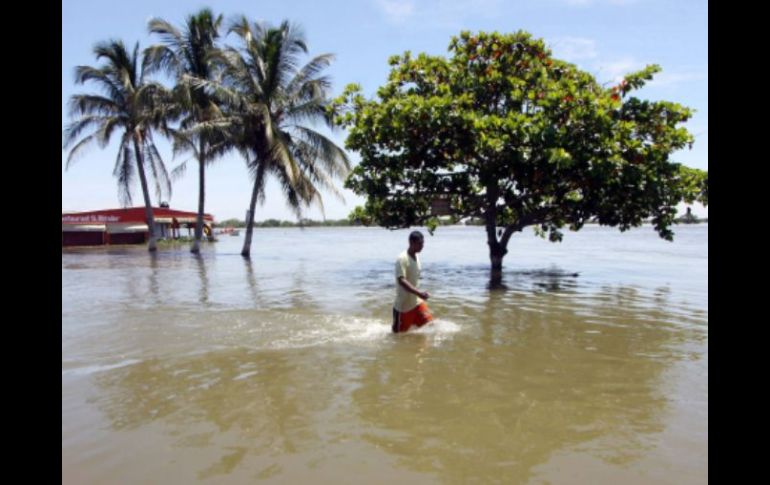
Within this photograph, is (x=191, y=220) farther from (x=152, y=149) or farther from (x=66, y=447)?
(x=66, y=447)

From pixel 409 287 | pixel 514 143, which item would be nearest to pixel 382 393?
pixel 409 287

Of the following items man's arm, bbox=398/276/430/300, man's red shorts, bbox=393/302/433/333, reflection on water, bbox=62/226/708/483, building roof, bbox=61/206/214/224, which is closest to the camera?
reflection on water, bbox=62/226/708/483

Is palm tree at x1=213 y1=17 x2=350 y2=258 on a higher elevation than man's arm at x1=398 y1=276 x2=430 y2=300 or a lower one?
higher

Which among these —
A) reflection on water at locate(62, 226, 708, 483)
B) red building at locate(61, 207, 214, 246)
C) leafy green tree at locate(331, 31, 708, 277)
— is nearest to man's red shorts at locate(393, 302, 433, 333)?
reflection on water at locate(62, 226, 708, 483)

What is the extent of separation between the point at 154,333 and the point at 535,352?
6.00 meters

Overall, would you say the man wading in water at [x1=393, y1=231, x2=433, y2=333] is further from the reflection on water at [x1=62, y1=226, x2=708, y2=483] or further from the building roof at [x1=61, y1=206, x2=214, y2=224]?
the building roof at [x1=61, y1=206, x2=214, y2=224]

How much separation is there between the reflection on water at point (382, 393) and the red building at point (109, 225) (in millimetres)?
30116

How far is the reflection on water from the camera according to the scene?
371cm

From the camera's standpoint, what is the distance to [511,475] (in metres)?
3.51

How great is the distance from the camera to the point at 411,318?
783 centimetres

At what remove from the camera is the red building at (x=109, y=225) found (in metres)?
36.7

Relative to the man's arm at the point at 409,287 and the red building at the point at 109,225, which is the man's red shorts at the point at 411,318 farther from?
the red building at the point at 109,225

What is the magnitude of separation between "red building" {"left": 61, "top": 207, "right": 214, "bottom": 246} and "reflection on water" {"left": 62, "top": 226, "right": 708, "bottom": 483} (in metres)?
30.1
